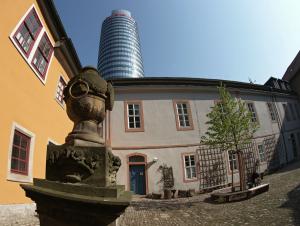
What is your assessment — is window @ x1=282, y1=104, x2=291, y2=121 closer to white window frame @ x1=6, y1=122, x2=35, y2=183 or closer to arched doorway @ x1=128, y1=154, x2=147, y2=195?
arched doorway @ x1=128, y1=154, x2=147, y2=195

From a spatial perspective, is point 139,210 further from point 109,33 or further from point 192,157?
point 109,33

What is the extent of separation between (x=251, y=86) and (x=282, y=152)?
7184 millimetres

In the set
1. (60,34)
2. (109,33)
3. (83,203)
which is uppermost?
(109,33)

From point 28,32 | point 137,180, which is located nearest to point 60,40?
point 28,32

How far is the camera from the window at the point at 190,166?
16.3 metres

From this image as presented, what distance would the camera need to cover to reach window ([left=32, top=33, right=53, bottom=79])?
31.3ft

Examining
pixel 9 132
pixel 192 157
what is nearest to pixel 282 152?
pixel 192 157

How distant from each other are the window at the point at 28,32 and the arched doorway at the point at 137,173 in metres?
9.62

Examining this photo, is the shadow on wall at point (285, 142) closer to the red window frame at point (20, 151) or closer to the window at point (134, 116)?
the window at point (134, 116)

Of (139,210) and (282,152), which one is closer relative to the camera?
(139,210)

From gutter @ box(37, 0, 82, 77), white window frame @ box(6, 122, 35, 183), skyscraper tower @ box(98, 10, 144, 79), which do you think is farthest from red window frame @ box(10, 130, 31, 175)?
skyscraper tower @ box(98, 10, 144, 79)

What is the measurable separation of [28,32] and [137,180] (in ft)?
36.1

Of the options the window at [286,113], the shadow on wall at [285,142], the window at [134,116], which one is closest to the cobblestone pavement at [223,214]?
the window at [134,116]

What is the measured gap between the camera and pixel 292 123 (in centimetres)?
2580
